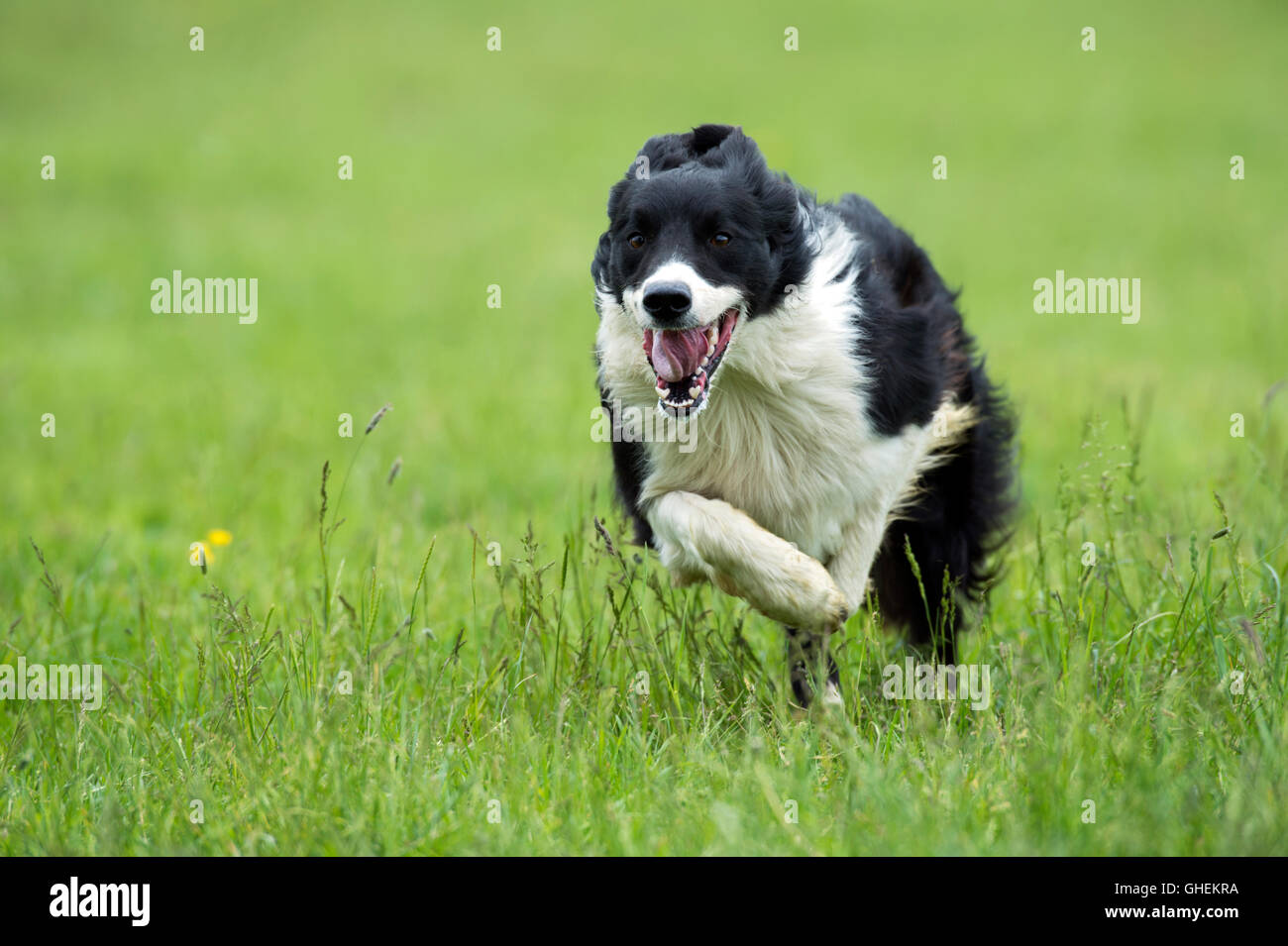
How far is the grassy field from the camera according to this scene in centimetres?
344

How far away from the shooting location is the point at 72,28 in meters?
24.8

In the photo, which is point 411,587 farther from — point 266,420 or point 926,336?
point 266,420

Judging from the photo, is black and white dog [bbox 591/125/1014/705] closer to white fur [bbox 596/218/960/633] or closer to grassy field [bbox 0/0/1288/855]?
white fur [bbox 596/218/960/633]

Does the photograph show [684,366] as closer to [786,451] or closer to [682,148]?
[786,451]

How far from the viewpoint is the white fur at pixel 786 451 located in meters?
4.14

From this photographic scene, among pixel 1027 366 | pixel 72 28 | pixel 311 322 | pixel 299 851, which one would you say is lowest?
pixel 299 851

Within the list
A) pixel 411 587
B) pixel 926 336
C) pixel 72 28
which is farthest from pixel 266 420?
pixel 72 28

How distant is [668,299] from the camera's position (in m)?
3.78

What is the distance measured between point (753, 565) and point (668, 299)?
0.84 meters

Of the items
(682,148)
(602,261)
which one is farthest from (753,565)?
(682,148)

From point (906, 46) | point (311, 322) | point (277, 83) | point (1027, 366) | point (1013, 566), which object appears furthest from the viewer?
point (906, 46)

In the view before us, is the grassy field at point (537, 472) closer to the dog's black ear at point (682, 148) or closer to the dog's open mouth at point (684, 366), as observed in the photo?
the dog's open mouth at point (684, 366)

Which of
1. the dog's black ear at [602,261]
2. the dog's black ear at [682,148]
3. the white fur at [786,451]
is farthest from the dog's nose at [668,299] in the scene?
the dog's black ear at [682,148]

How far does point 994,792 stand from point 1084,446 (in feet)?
5.54
